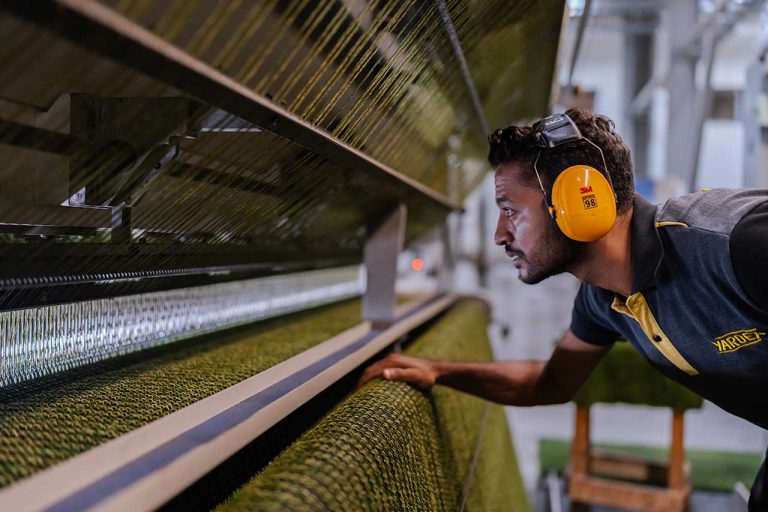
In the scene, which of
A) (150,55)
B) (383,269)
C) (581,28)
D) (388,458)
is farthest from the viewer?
(581,28)

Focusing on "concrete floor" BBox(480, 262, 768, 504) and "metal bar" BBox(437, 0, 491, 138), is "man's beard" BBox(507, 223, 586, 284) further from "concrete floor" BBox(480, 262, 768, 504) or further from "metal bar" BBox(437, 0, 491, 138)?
"concrete floor" BBox(480, 262, 768, 504)

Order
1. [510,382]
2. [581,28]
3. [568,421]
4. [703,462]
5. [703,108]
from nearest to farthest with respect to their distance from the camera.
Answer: [510,382], [581,28], [703,462], [703,108], [568,421]

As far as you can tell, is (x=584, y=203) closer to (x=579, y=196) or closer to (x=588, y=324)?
(x=579, y=196)

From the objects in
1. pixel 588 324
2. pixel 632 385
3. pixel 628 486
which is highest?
pixel 588 324

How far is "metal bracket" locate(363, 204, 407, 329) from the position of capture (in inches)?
59.6

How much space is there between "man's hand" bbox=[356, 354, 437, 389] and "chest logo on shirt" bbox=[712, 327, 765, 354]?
0.48 metres

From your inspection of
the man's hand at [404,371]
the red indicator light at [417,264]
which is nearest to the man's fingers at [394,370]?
the man's hand at [404,371]

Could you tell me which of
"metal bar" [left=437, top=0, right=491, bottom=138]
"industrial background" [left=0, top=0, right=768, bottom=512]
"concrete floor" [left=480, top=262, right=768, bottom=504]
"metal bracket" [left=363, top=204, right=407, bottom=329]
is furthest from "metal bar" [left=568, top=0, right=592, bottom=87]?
"concrete floor" [left=480, top=262, right=768, bottom=504]

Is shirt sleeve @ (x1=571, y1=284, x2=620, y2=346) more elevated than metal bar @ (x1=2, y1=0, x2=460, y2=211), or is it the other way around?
metal bar @ (x1=2, y1=0, x2=460, y2=211)

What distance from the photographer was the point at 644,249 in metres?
1.09

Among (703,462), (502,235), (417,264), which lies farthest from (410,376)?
(703,462)

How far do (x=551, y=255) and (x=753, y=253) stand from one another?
318 mm

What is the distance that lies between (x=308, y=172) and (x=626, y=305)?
0.61 meters

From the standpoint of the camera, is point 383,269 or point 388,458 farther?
point 383,269
